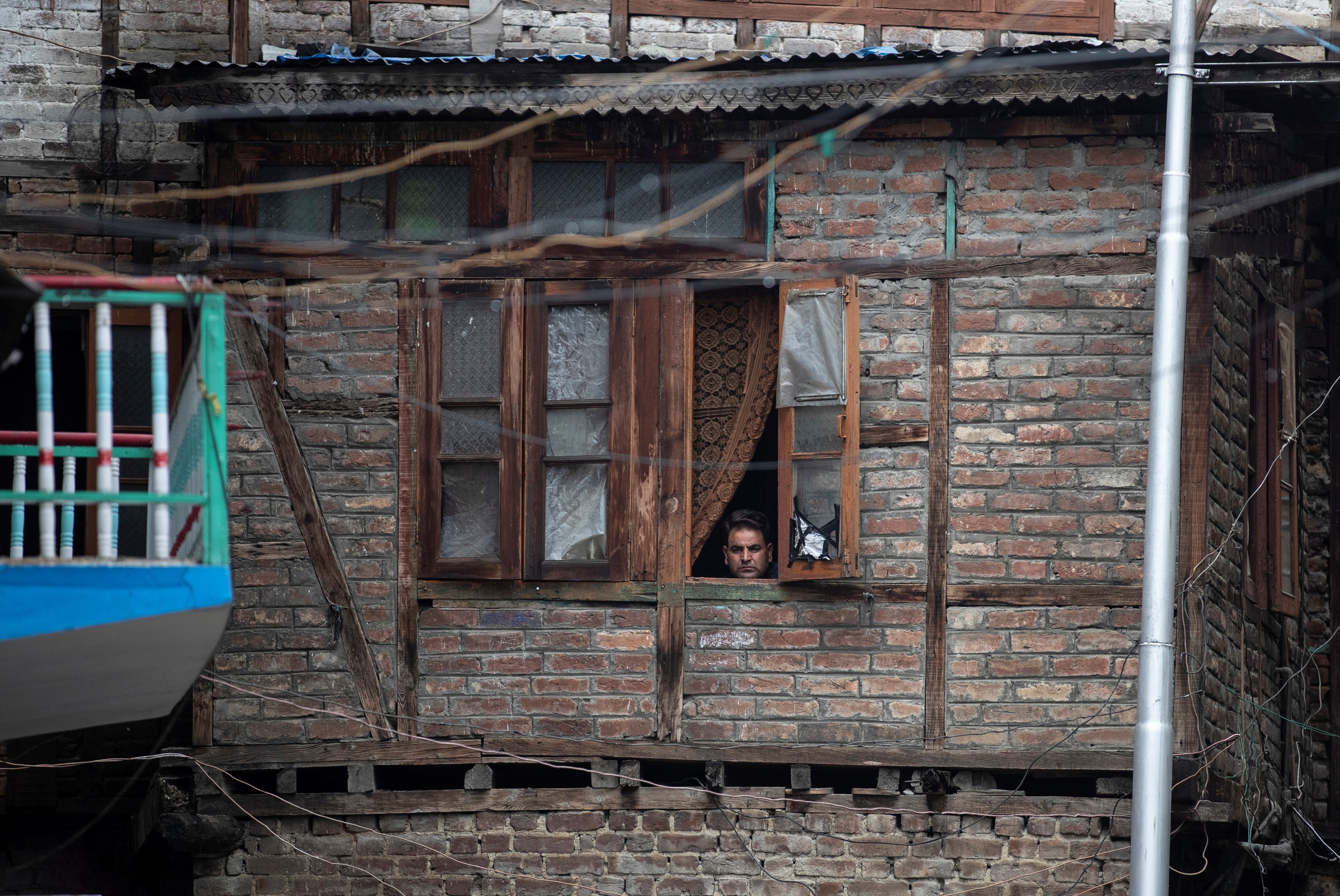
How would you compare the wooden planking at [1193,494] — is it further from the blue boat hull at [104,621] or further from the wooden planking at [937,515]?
the blue boat hull at [104,621]

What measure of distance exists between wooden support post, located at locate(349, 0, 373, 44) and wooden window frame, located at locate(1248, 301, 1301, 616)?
5.40m

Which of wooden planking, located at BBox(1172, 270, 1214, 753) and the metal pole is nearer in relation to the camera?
the metal pole

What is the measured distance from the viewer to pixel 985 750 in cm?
800

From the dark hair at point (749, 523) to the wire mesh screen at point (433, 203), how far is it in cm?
213

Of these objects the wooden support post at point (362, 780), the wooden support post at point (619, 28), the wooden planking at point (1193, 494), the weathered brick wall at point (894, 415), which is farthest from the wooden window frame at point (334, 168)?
the wooden planking at point (1193, 494)

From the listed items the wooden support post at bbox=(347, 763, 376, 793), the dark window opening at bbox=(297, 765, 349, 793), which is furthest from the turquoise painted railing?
the dark window opening at bbox=(297, 765, 349, 793)

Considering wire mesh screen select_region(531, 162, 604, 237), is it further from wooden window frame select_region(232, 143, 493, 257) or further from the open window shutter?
the open window shutter

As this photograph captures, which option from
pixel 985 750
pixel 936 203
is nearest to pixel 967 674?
pixel 985 750

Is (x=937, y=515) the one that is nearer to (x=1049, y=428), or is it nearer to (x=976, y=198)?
(x=1049, y=428)

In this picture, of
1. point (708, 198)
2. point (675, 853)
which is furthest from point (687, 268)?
point (675, 853)

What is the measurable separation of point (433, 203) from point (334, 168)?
0.58 meters

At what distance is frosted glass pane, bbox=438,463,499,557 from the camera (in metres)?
8.34

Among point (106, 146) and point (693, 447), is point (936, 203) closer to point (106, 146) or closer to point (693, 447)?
point (693, 447)

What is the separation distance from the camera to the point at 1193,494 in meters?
8.02
